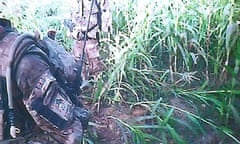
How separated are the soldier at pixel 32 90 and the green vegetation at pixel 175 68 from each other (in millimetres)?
489

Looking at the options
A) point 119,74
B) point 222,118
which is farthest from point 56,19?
point 222,118

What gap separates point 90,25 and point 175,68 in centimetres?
48

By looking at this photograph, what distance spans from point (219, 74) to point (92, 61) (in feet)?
1.88

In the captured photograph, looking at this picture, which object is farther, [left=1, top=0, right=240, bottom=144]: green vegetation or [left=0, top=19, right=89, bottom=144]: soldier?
[left=1, top=0, right=240, bottom=144]: green vegetation

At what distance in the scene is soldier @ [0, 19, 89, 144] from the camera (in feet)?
3.37

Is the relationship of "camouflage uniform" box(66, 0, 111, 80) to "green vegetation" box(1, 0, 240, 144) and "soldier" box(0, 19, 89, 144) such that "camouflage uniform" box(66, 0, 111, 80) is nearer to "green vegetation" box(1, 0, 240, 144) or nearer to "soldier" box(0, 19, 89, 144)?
"green vegetation" box(1, 0, 240, 144)

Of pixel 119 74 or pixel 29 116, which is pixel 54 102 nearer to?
pixel 29 116

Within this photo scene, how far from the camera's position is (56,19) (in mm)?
2166

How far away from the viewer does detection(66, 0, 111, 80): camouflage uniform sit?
158 cm

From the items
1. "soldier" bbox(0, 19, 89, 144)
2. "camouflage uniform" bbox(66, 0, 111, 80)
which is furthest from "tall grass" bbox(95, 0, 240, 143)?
"soldier" bbox(0, 19, 89, 144)

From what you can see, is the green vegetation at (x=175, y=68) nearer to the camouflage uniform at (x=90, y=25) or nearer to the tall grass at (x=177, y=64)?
the tall grass at (x=177, y=64)

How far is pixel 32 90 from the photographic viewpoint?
1042 mm

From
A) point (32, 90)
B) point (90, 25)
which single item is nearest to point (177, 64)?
point (90, 25)

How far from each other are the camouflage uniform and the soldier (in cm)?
50
